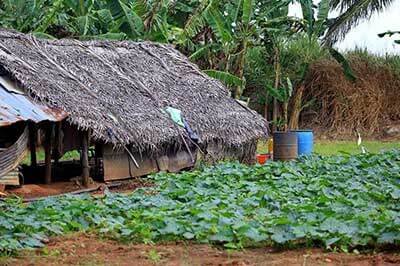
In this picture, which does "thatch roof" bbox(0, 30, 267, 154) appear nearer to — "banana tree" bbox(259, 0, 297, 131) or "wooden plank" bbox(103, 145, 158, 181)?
"wooden plank" bbox(103, 145, 158, 181)

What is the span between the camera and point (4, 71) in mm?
11672

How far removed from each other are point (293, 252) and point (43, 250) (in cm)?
217

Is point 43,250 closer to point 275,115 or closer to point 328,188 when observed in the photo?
point 328,188

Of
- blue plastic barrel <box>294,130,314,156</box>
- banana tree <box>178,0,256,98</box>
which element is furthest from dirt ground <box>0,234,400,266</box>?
blue plastic barrel <box>294,130,314,156</box>

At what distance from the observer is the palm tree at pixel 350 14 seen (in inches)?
642

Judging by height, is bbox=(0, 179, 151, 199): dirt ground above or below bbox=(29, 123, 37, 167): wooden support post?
below

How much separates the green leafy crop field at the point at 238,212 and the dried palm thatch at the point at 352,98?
12040 millimetres

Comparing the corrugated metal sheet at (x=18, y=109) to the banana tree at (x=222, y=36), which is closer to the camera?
the corrugated metal sheet at (x=18, y=109)

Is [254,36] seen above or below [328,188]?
above

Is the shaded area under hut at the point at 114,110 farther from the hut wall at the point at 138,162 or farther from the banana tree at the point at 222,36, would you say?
the banana tree at the point at 222,36

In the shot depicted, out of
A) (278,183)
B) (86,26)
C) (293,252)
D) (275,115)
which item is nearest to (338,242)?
(293,252)

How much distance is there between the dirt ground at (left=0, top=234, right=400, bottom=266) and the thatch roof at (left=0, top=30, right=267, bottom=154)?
17.5 ft

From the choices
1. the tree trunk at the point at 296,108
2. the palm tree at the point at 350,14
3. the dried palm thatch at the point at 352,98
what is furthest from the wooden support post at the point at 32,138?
the dried palm thatch at the point at 352,98

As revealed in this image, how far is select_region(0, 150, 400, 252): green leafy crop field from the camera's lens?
6.12 m
